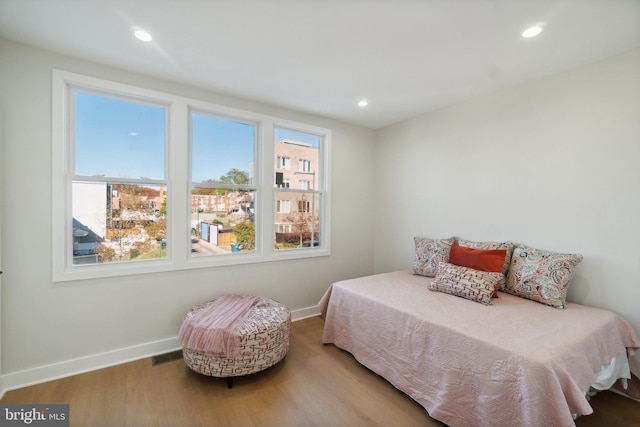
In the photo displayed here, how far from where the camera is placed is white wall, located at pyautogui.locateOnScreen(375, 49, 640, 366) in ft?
6.89

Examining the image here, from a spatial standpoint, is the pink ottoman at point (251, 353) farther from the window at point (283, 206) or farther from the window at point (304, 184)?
the window at point (304, 184)

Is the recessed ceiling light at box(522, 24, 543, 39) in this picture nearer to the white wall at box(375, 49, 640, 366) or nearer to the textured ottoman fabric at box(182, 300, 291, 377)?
the white wall at box(375, 49, 640, 366)

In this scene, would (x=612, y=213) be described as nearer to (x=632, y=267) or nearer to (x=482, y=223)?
(x=632, y=267)

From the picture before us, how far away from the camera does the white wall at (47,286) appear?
207 centimetres

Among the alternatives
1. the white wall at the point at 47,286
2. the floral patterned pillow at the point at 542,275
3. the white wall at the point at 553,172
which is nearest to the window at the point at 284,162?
the white wall at the point at 47,286

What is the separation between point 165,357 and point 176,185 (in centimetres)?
161

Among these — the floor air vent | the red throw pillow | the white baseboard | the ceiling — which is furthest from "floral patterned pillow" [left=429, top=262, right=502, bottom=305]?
the white baseboard

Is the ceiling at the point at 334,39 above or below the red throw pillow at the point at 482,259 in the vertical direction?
above

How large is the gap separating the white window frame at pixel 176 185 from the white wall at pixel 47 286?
63 millimetres

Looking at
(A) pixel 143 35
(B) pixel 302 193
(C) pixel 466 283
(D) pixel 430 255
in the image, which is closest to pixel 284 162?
(B) pixel 302 193

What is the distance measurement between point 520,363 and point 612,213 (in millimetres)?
1611

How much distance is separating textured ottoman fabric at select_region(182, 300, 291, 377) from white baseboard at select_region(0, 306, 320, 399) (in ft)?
1.86

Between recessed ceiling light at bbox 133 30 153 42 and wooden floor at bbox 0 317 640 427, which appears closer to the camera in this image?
wooden floor at bbox 0 317 640 427

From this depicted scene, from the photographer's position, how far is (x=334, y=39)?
2.00 m
